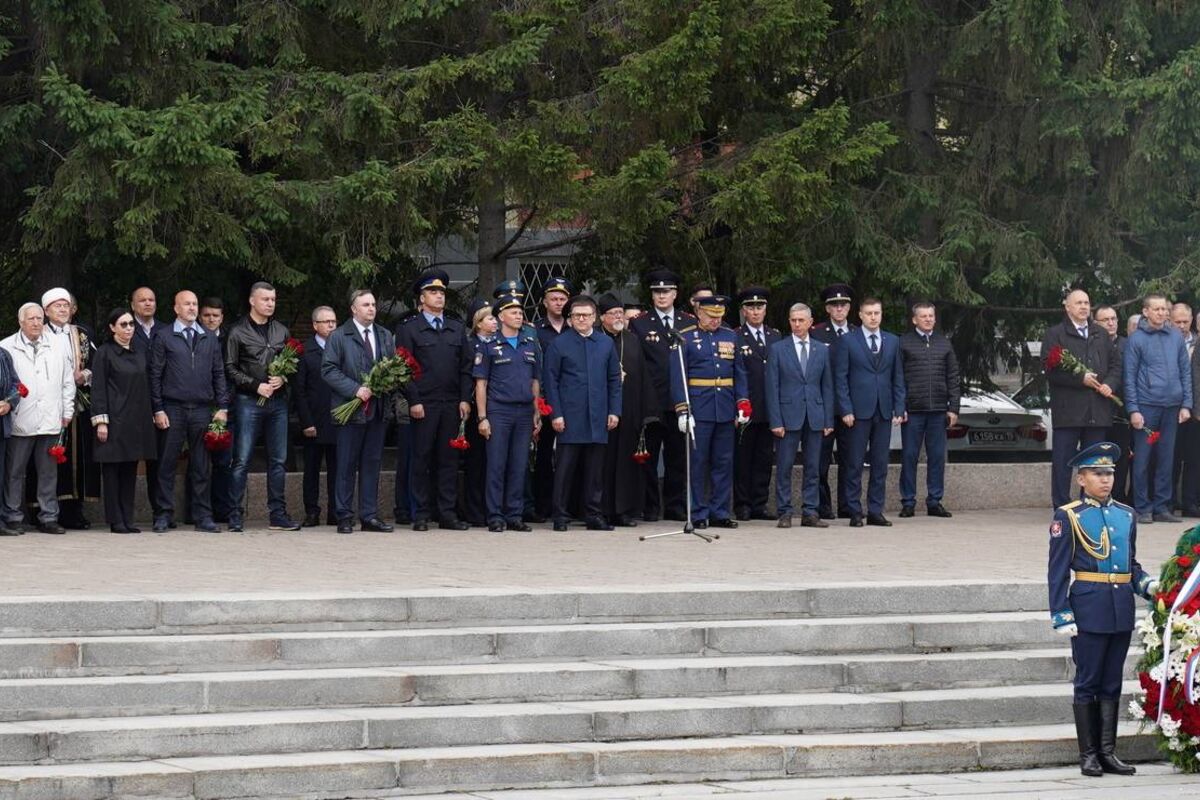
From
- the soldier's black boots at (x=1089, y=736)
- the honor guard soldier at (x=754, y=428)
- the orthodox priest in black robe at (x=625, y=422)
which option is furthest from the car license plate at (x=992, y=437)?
the soldier's black boots at (x=1089, y=736)

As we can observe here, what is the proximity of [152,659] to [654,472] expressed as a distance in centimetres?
730

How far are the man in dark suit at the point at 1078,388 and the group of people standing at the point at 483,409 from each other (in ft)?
3.17

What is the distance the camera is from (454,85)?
60.1ft

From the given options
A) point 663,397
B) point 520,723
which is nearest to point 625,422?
point 663,397

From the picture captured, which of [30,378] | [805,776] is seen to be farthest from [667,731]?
[30,378]

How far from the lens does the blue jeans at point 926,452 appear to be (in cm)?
1802

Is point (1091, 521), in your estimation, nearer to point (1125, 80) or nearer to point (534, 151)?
point (534, 151)

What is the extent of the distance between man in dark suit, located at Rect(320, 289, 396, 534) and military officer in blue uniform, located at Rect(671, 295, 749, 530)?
8.22 ft

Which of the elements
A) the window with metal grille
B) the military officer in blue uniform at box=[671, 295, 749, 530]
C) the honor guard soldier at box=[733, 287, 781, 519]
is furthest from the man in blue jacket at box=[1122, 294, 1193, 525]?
the window with metal grille

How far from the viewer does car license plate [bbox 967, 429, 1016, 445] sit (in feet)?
77.0

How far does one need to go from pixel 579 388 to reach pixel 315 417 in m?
2.19

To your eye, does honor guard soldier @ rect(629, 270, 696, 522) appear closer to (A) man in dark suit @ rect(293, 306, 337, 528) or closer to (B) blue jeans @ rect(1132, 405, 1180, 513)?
(A) man in dark suit @ rect(293, 306, 337, 528)

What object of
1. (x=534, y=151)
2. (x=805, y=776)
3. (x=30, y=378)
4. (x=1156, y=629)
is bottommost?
(x=805, y=776)

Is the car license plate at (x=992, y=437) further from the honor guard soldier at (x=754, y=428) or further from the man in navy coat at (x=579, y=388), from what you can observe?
the man in navy coat at (x=579, y=388)
